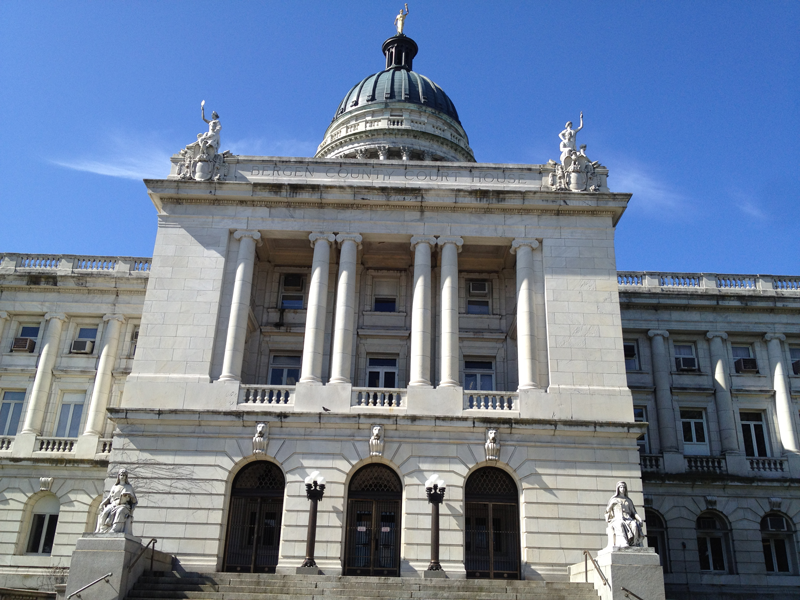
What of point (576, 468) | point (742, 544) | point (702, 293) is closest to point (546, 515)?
point (576, 468)

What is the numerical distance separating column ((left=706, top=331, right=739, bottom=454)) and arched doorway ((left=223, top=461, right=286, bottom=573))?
22694 millimetres

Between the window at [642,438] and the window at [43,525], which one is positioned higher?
the window at [642,438]

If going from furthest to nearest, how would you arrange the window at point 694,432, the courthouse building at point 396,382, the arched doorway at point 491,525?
the window at point 694,432 → the courthouse building at point 396,382 → the arched doorway at point 491,525

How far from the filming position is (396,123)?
2292 inches

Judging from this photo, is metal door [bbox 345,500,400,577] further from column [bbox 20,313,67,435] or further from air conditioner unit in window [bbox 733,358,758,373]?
air conditioner unit in window [bbox 733,358,758,373]

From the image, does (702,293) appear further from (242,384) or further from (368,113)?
(368,113)

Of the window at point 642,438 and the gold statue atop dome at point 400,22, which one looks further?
the gold statue atop dome at point 400,22

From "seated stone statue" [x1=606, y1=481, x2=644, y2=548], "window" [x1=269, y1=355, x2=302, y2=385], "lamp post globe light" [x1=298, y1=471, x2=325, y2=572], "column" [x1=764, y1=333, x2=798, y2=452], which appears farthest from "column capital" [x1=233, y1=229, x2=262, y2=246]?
"column" [x1=764, y1=333, x2=798, y2=452]

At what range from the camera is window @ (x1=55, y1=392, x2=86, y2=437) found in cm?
3878

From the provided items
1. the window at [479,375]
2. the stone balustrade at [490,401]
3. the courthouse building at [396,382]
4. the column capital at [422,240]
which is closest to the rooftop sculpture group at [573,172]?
the courthouse building at [396,382]

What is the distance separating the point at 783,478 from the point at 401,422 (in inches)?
810

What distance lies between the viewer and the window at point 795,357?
40.1 meters

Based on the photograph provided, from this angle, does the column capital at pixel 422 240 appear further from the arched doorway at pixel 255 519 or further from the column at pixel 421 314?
the arched doorway at pixel 255 519

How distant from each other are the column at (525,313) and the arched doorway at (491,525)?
3615mm
